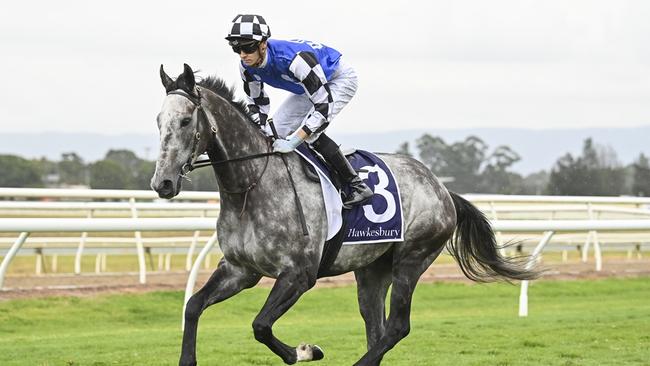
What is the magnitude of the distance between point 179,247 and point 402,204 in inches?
280

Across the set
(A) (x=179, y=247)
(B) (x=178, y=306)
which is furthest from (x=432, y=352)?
(A) (x=179, y=247)

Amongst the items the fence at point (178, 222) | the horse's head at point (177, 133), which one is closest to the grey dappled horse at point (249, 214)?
the horse's head at point (177, 133)

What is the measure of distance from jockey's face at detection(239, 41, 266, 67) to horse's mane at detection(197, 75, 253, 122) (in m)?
0.19

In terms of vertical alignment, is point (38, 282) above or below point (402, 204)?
below

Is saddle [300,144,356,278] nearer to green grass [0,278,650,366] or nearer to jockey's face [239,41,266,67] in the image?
jockey's face [239,41,266,67]

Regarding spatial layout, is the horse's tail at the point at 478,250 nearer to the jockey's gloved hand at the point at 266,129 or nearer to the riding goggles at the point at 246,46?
the jockey's gloved hand at the point at 266,129

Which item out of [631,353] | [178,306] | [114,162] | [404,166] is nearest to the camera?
[404,166]

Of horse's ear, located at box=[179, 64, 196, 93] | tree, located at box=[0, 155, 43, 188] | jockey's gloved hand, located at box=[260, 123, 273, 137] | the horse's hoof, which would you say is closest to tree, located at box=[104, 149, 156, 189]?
tree, located at box=[0, 155, 43, 188]

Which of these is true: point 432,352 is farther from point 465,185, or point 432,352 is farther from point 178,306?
point 465,185

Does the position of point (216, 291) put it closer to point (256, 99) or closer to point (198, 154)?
point (198, 154)

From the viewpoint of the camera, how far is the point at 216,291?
5.39 meters

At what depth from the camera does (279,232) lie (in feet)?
17.4

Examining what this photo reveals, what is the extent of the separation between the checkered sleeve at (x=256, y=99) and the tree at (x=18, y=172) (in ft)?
41.7

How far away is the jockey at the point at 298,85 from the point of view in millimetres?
5363
